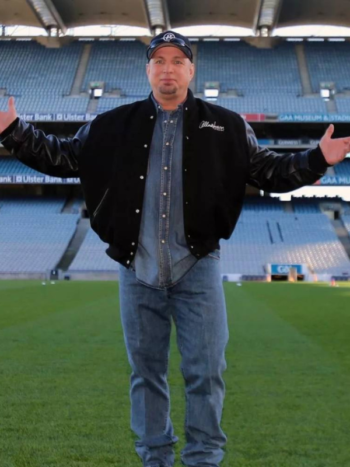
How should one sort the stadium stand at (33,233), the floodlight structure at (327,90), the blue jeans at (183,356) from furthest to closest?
the floodlight structure at (327,90) → the stadium stand at (33,233) → the blue jeans at (183,356)

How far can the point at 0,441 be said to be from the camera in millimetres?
4246

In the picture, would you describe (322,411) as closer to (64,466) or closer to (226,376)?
(226,376)

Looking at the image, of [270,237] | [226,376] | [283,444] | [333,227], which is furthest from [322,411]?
[333,227]

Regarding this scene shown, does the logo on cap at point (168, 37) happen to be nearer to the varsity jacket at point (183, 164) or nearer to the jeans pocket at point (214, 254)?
the varsity jacket at point (183, 164)

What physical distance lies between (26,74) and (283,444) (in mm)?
44537

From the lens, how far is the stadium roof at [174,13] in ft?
133

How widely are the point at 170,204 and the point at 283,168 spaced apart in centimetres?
57

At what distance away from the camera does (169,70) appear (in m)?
3.37

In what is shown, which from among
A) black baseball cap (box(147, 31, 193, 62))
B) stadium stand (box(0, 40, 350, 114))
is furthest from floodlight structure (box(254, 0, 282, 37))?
black baseball cap (box(147, 31, 193, 62))

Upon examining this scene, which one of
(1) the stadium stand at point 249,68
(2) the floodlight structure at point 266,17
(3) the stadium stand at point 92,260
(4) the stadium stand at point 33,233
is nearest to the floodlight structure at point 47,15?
(1) the stadium stand at point 249,68

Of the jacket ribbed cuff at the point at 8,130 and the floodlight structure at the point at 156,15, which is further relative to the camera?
the floodlight structure at the point at 156,15

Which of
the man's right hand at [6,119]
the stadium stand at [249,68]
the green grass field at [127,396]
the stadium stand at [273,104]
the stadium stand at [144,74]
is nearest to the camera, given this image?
the man's right hand at [6,119]

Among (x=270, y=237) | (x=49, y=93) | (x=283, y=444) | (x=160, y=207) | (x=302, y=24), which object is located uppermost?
(x=302, y=24)

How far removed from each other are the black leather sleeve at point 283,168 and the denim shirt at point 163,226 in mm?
379
